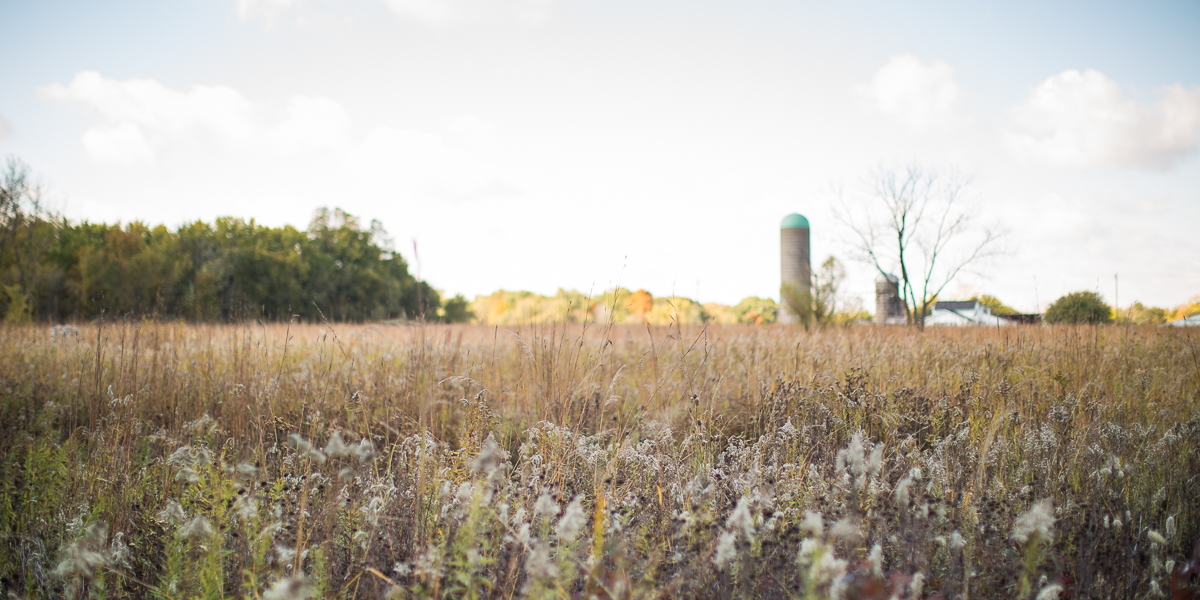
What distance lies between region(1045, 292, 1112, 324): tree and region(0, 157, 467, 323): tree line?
36.3 ft

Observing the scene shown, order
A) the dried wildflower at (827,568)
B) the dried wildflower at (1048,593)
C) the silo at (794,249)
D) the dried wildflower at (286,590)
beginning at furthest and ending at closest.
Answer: the silo at (794,249), the dried wildflower at (1048,593), the dried wildflower at (827,568), the dried wildflower at (286,590)

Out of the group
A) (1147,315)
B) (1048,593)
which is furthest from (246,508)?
(1147,315)

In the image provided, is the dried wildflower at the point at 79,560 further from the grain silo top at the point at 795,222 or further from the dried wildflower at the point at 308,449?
the grain silo top at the point at 795,222

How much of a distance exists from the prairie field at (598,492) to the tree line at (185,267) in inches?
301

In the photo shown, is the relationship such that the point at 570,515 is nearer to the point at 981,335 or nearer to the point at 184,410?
the point at 184,410

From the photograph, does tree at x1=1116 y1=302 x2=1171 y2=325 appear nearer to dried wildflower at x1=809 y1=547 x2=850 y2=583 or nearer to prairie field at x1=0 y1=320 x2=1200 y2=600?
prairie field at x1=0 y1=320 x2=1200 y2=600

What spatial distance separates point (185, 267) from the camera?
26391 millimetres

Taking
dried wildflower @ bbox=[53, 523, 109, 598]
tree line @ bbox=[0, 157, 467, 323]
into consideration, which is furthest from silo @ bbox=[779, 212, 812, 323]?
dried wildflower @ bbox=[53, 523, 109, 598]

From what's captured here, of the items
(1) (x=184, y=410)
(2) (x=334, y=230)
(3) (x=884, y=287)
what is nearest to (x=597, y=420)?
(1) (x=184, y=410)

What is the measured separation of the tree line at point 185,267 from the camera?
18.8m

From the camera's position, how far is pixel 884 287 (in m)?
33.1

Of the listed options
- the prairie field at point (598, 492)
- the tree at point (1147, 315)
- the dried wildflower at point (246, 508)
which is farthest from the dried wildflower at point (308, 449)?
the tree at point (1147, 315)

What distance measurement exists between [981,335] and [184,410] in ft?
31.2

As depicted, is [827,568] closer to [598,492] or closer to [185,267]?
[598,492]
